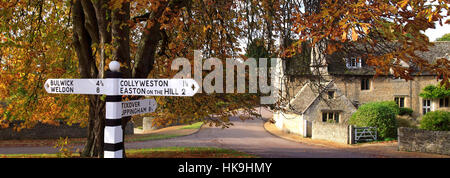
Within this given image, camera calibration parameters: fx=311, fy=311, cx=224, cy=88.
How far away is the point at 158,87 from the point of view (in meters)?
4.03

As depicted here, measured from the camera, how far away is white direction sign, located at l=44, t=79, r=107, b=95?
14.0 ft

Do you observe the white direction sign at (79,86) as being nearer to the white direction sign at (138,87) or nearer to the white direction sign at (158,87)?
the white direction sign at (138,87)

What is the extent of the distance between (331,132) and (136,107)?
2403cm

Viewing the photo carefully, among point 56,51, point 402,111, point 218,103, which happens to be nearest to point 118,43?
point 218,103

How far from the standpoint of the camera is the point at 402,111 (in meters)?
32.6

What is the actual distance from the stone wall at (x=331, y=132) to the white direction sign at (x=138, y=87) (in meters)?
23.5

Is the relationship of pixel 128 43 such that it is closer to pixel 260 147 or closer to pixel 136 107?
pixel 136 107

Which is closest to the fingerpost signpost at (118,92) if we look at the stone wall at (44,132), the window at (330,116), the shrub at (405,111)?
the window at (330,116)

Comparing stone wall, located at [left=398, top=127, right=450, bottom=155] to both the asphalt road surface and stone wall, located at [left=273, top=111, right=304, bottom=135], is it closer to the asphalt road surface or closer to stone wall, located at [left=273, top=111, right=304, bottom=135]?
the asphalt road surface

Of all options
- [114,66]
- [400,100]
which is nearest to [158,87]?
[114,66]

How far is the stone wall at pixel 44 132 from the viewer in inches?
1085

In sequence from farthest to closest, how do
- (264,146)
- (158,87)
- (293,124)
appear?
(293,124) < (264,146) < (158,87)
